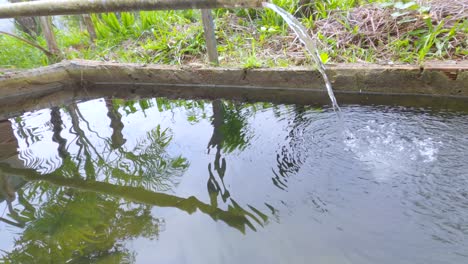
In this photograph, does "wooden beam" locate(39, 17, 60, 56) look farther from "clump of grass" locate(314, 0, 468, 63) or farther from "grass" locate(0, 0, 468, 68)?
"clump of grass" locate(314, 0, 468, 63)

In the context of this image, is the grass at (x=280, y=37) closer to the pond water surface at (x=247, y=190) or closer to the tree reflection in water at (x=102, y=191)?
the pond water surface at (x=247, y=190)

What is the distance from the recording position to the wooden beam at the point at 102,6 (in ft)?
7.86

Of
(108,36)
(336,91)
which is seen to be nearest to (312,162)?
(336,91)

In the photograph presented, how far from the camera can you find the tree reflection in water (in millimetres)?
1708

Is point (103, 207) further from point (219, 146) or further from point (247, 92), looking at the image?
point (247, 92)

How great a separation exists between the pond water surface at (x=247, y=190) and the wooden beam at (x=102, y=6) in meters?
0.97

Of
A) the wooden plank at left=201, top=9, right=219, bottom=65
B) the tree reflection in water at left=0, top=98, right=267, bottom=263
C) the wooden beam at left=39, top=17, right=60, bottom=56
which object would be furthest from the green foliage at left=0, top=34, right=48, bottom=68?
the wooden plank at left=201, top=9, right=219, bottom=65

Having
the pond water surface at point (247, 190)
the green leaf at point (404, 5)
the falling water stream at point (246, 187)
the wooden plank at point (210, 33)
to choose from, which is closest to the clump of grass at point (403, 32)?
the green leaf at point (404, 5)

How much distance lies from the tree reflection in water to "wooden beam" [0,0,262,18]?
3.20ft

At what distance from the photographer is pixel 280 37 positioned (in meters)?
4.12

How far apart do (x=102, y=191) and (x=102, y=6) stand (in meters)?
1.57

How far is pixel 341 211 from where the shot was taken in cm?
169

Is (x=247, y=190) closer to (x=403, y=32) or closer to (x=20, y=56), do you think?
(x=403, y=32)

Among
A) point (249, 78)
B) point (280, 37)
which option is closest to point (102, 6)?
point (249, 78)
